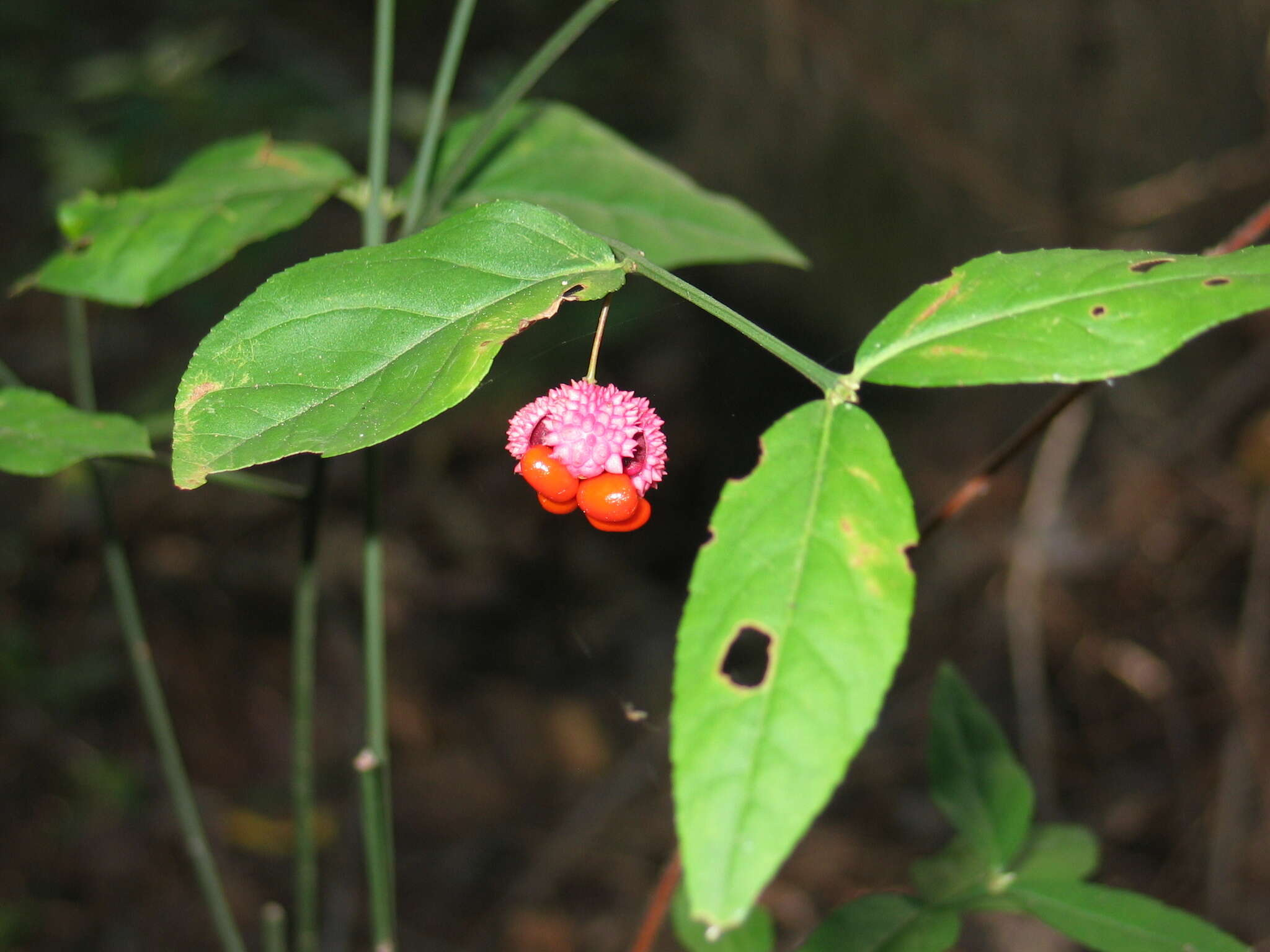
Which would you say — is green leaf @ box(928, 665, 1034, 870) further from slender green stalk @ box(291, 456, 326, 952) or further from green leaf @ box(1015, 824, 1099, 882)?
slender green stalk @ box(291, 456, 326, 952)

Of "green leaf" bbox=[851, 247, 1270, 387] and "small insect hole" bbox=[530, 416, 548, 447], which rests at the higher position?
"small insect hole" bbox=[530, 416, 548, 447]

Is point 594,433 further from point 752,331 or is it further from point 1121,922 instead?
point 1121,922

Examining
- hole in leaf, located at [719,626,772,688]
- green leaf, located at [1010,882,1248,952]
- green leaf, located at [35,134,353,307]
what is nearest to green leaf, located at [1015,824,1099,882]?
green leaf, located at [1010,882,1248,952]

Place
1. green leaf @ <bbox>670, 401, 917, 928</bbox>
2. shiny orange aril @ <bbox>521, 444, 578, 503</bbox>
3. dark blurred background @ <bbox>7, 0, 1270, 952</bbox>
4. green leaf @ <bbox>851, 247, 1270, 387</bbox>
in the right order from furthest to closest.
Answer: dark blurred background @ <bbox>7, 0, 1270, 952</bbox> < shiny orange aril @ <bbox>521, 444, 578, 503</bbox> < green leaf @ <bbox>851, 247, 1270, 387</bbox> < green leaf @ <bbox>670, 401, 917, 928</bbox>

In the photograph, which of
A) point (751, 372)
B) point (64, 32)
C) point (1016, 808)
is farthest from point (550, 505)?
point (64, 32)

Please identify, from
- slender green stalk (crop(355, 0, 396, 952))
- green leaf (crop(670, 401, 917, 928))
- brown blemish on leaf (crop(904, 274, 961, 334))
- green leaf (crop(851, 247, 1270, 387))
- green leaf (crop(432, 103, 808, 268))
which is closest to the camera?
green leaf (crop(670, 401, 917, 928))

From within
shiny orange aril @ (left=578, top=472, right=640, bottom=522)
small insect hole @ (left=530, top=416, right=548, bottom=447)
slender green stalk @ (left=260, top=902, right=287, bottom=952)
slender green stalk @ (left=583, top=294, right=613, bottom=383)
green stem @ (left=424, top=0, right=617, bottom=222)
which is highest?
green stem @ (left=424, top=0, right=617, bottom=222)

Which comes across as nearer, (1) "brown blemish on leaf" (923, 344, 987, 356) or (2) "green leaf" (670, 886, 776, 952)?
(1) "brown blemish on leaf" (923, 344, 987, 356)
